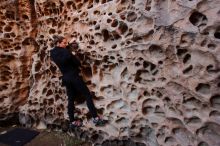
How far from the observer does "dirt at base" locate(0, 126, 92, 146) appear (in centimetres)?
437

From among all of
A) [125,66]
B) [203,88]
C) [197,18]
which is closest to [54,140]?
[125,66]

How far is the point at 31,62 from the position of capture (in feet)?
18.3

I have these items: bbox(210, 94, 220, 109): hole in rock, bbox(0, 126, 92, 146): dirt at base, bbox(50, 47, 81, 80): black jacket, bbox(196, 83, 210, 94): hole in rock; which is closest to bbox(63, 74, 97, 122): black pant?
bbox(50, 47, 81, 80): black jacket

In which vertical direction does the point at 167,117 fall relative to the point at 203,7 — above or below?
below

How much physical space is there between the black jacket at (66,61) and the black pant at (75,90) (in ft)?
0.15

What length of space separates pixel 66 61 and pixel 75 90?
1.59ft

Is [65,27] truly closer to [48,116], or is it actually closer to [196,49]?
[48,116]

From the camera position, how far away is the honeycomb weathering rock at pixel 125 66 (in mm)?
3062

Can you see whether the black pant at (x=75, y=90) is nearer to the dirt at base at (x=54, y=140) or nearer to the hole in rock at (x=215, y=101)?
the dirt at base at (x=54, y=140)

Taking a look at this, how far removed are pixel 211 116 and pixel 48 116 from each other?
2.90 m

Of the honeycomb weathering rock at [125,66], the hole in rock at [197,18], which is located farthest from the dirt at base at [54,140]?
the hole in rock at [197,18]

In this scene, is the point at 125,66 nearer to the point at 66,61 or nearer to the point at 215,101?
the point at 66,61

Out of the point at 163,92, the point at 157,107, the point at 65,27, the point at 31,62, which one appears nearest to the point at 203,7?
the point at 163,92

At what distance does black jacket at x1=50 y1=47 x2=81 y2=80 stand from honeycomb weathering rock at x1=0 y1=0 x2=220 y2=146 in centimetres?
25
